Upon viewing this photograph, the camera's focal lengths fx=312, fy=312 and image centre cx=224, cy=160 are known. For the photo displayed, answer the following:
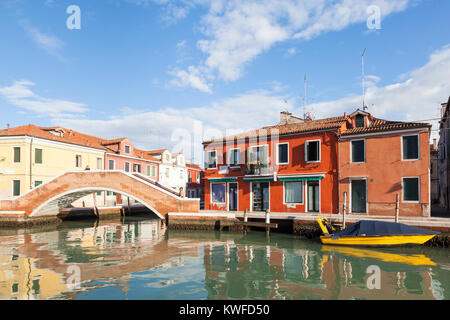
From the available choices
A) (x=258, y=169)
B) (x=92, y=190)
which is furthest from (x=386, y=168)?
(x=92, y=190)

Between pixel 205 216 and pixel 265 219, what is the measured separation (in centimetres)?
378

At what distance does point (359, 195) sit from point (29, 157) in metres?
24.9

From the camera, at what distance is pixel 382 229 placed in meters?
13.6

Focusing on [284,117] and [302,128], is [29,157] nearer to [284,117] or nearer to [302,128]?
[284,117]

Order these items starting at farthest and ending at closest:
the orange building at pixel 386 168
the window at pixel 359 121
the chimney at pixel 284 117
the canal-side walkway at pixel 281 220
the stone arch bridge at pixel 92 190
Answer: the chimney at pixel 284 117
the stone arch bridge at pixel 92 190
the window at pixel 359 121
the orange building at pixel 386 168
the canal-side walkway at pixel 281 220

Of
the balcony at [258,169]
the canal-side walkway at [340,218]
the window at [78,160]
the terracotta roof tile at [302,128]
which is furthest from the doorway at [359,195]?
the window at [78,160]

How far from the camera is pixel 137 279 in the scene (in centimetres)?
968

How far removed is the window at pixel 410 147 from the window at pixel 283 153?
7036mm

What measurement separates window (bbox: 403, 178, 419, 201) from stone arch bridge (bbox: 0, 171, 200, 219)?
40.6 ft

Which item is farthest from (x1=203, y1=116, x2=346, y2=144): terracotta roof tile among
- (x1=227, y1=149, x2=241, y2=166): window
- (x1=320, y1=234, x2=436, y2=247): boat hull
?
(x1=320, y1=234, x2=436, y2=247): boat hull

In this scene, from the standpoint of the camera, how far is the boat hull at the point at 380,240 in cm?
1321

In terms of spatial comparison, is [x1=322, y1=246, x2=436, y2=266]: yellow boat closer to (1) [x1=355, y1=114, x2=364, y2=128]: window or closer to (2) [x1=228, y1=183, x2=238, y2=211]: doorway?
(1) [x1=355, y1=114, x2=364, y2=128]: window

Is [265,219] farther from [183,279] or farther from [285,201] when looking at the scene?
[183,279]

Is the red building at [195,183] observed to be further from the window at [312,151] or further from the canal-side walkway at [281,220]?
the window at [312,151]
